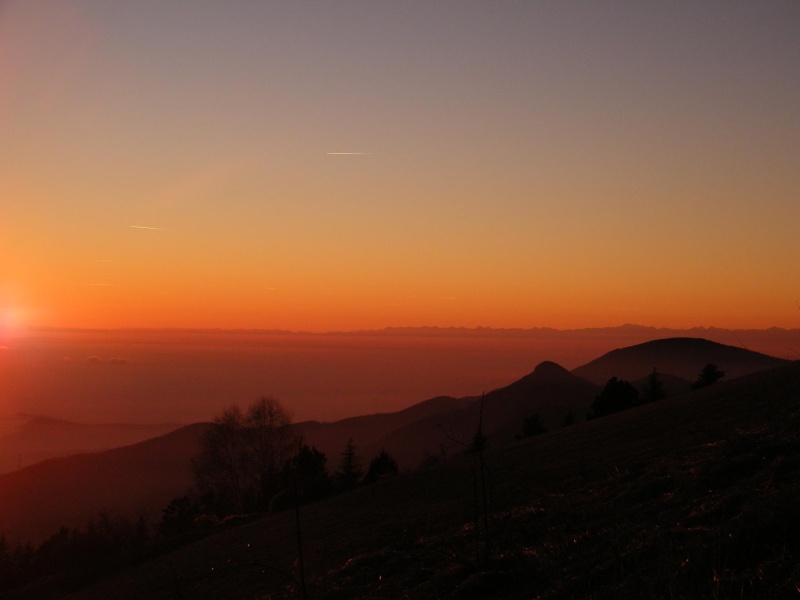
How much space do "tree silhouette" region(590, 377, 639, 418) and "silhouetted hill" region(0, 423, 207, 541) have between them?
3209 inches

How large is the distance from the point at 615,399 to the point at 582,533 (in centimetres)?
4634

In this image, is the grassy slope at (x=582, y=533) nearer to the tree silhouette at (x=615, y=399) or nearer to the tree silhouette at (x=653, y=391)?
the tree silhouette at (x=615, y=399)

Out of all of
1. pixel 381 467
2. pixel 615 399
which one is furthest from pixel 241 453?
pixel 615 399

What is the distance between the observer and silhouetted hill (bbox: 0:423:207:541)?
114 meters

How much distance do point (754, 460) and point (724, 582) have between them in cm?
713

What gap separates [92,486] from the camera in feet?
481

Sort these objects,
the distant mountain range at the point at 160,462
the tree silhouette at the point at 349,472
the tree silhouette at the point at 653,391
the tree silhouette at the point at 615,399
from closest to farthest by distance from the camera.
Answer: the tree silhouette at the point at 349,472
the tree silhouette at the point at 615,399
the tree silhouette at the point at 653,391
the distant mountain range at the point at 160,462

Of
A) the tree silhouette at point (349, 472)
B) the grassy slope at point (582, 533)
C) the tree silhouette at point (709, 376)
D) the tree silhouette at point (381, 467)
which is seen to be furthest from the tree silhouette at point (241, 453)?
the tree silhouette at point (709, 376)

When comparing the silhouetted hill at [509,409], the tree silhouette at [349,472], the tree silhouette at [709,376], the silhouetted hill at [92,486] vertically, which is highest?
the tree silhouette at [709,376]

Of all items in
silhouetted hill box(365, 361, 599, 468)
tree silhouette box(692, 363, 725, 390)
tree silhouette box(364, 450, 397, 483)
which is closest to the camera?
tree silhouette box(364, 450, 397, 483)

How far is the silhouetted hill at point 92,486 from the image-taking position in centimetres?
11381

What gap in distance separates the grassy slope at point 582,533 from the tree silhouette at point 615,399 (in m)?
25.1

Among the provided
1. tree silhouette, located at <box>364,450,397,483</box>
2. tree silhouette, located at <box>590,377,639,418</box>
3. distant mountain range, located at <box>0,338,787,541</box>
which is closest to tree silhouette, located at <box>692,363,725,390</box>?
tree silhouette, located at <box>590,377,639,418</box>

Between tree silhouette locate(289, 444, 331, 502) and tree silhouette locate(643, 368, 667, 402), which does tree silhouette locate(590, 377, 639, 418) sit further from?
tree silhouette locate(289, 444, 331, 502)
